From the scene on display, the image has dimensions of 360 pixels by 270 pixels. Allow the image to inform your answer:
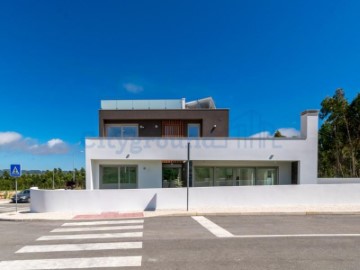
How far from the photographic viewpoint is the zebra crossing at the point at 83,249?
21.3ft

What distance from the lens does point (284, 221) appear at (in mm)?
12234

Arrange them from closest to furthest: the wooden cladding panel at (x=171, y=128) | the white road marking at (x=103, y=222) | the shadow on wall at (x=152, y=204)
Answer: the white road marking at (x=103, y=222) < the shadow on wall at (x=152, y=204) < the wooden cladding panel at (x=171, y=128)

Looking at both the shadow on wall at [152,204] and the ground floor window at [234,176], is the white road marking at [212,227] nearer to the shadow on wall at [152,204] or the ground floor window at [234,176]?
the shadow on wall at [152,204]

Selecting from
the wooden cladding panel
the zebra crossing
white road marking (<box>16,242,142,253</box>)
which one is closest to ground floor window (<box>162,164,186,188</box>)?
the wooden cladding panel

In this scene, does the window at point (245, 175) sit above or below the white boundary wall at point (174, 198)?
above

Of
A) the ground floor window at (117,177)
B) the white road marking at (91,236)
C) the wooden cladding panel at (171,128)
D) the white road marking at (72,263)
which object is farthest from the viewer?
the wooden cladding panel at (171,128)

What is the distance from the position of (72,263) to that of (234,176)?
16130 millimetres

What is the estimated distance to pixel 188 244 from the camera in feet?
26.8

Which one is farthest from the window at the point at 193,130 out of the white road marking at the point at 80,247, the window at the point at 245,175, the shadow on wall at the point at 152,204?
the white road marking at the point at 80,247

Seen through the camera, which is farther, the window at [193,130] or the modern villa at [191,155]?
the window at [193,130]

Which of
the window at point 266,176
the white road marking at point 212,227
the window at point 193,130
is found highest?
the window at point 193,130

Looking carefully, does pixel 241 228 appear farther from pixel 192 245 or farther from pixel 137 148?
pixel 137 148

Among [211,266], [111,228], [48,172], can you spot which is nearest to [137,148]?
[111,228]

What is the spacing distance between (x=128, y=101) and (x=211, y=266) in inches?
766
